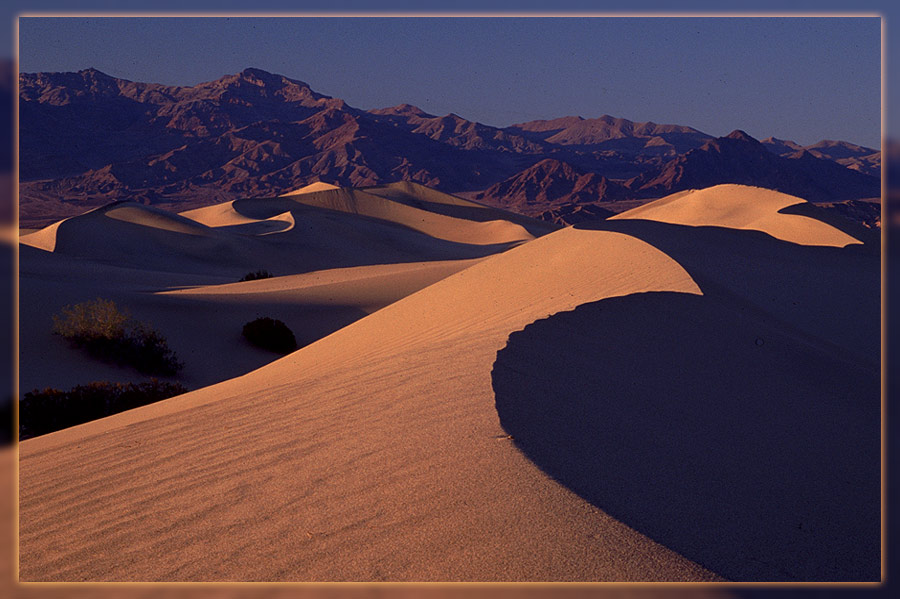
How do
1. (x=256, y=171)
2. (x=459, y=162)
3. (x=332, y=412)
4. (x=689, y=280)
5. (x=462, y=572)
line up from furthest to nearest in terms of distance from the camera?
(x=459, y=162)
(x=256, y=171)
(x=689, y=280)
(x=332, y=412)
(x=462, y=572)

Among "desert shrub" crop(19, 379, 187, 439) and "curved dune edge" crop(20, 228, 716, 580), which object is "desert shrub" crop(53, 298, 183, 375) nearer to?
"desert shrub" crop(19, 379, 187, 439)

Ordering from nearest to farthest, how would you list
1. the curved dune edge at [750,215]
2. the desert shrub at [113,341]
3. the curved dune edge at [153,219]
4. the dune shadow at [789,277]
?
the dune shadow at [789,277]
the desert shrub at [113,341]
the curved dune edge at [750,215]
the curved dune edge at [153,219]

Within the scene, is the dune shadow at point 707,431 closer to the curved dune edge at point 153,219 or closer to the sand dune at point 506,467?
the sand dune at point 506,467

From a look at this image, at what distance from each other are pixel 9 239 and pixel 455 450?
303 cm

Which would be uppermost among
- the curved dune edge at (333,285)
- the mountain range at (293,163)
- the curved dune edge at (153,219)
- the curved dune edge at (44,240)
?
the mountain range at (293,163)

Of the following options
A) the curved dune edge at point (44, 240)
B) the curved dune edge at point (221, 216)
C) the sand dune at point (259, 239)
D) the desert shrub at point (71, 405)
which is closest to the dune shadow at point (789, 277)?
the desert shrub at point (71, 405)

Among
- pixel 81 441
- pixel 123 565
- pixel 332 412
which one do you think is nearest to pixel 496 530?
pixel 123 565

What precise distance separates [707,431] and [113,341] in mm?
10861

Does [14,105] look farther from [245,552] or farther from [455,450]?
[455,450]

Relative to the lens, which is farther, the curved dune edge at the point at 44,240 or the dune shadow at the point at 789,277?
the curved dune edge at the point at 44,240

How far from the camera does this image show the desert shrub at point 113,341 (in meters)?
13.6

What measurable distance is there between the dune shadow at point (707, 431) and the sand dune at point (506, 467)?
0.8 inches

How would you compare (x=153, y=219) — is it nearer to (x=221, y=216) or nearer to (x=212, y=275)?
(x=212, y=275)

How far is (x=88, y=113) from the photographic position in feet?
492
